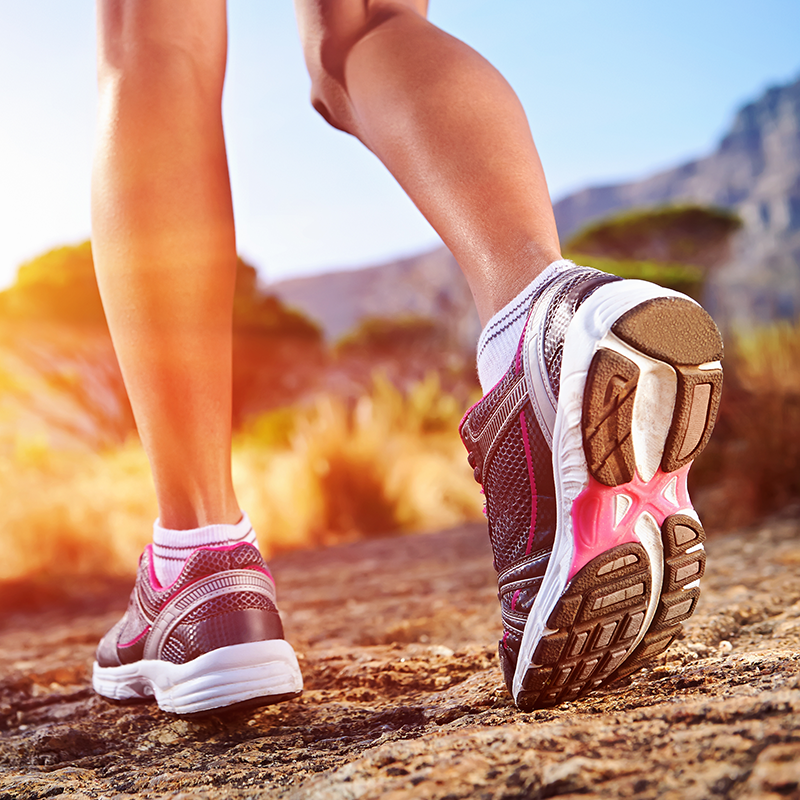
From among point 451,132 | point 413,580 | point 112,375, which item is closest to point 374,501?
point 413,580

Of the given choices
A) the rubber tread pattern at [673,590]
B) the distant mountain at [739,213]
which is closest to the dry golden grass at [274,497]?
the rubber tread pattern at [673,590]

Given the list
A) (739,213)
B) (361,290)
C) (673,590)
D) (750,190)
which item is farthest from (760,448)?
(750,190)

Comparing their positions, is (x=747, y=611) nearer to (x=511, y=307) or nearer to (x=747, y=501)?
(x=511, y=307)

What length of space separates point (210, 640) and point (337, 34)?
0.78 metres

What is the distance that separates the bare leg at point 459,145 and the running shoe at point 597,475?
0.09 metres

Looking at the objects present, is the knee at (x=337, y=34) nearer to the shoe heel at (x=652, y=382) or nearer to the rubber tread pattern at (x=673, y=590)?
the shoe heel at (x=652, y=382)

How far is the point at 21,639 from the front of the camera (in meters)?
1.88

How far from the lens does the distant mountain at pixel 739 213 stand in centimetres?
3583

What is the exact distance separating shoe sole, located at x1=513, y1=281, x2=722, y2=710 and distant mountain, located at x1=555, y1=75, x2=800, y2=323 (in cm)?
3983

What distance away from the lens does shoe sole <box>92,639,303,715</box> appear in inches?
32.4

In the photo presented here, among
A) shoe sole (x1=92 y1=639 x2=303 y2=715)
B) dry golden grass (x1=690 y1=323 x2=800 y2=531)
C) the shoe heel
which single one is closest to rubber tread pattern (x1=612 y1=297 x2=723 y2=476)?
the shoe heel

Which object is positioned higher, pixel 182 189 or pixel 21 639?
pixel 182 189

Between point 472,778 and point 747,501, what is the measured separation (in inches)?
81.3

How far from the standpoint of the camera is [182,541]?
0.91 meters
